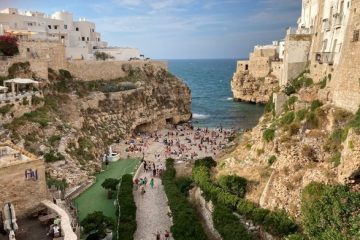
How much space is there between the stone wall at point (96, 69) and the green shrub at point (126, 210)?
25.5 meters

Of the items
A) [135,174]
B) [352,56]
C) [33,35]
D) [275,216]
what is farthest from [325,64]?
[33,35]

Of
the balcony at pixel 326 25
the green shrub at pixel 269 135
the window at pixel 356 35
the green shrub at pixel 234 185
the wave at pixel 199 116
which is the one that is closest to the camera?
the window at pixel 356 35

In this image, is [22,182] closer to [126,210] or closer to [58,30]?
[126,210]

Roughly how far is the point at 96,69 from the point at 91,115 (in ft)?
38.4

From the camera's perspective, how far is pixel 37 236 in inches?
572

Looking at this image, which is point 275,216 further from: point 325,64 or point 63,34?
point 63,34

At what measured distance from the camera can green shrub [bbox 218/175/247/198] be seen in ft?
80.5

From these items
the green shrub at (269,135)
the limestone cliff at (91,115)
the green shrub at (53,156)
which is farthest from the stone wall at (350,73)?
the green shrub at (53,156)

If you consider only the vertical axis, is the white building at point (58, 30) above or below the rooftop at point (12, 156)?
above

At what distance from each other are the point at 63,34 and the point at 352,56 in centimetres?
4852

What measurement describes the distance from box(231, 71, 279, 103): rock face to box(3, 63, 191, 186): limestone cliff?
63.7ft

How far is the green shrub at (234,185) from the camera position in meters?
24.5

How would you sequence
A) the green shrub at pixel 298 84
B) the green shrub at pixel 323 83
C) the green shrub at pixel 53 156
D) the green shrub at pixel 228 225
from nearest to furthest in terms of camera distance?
1. the green shrub at pixel 228 225
2. the green shrub at pixel 323 83
3. the green shrub at pixel 53 156
4. the green shrub at pixel 298 84

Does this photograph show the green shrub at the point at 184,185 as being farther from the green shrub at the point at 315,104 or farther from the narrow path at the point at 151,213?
the green shrub at the point at 315,104
